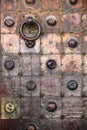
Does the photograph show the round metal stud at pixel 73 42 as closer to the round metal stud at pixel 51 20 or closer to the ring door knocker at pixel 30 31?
the round metal stud at pixel 51 20

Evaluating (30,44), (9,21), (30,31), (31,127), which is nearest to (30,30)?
(30,31)

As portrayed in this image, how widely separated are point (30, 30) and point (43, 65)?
46 centimetres

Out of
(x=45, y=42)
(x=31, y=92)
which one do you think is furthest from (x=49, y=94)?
(x=45, y=42)

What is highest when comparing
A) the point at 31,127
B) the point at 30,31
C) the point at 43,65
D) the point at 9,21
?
the point at 9,21

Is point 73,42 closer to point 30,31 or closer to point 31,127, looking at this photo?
point 30,31

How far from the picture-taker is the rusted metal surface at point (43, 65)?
586cm

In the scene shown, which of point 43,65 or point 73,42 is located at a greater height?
point 73,42

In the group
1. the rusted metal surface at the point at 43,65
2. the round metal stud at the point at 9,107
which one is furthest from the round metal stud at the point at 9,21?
the round metal stud at the point at 9,107

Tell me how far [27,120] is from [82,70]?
36.1 inches

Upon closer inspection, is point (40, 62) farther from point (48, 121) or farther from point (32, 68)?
point (48, 121)

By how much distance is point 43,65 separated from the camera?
19.3ft

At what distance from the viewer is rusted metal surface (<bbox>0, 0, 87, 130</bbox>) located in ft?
19.2

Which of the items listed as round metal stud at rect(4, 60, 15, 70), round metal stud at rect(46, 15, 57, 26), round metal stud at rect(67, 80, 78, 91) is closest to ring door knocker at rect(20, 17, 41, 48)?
round metal stud at rect(46, 15, 57, 26)

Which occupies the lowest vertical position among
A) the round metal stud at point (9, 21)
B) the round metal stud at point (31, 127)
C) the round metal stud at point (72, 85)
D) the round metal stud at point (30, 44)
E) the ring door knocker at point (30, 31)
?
the round metal stud at point (31, 127)
